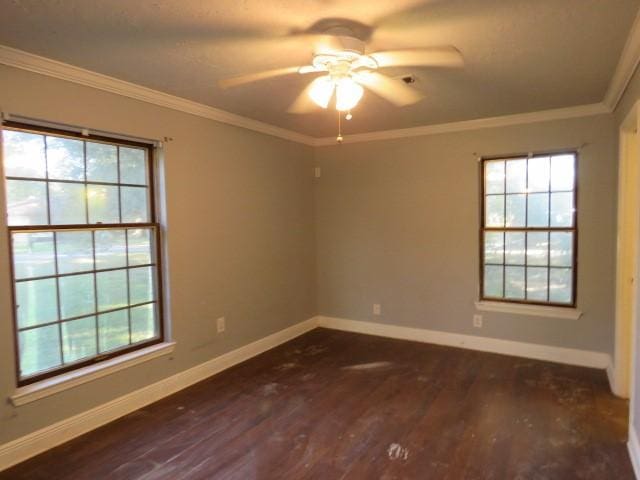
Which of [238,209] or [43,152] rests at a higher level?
[43,152]

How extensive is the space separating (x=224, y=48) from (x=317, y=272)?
3192 mm

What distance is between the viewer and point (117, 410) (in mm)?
2863

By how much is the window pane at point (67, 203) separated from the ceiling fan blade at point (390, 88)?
194 centimetres

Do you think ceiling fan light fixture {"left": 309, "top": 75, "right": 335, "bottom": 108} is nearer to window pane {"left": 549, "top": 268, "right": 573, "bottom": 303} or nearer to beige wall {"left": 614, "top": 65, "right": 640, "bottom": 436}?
beige wall {"left": 614, "top": 65, "right": 640, "bottom": 436}

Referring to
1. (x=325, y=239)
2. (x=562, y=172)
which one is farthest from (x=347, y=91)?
(x=325, y=239)

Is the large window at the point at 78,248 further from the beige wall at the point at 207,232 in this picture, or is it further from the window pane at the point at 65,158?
the beige wall at the point at 207,232

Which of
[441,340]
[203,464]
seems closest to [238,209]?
[203,464]

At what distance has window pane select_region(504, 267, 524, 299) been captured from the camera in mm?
3988

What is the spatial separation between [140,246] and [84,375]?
960 millimetres

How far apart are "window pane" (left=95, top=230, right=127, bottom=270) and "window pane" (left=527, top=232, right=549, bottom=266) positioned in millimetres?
3539

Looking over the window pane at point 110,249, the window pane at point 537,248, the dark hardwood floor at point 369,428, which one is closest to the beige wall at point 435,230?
the window pane at point 537,248

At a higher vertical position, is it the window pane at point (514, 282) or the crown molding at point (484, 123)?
the crown molding at point (484, 123)

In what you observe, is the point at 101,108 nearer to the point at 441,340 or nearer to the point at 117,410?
the point at 117,410

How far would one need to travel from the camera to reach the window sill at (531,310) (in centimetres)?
372
